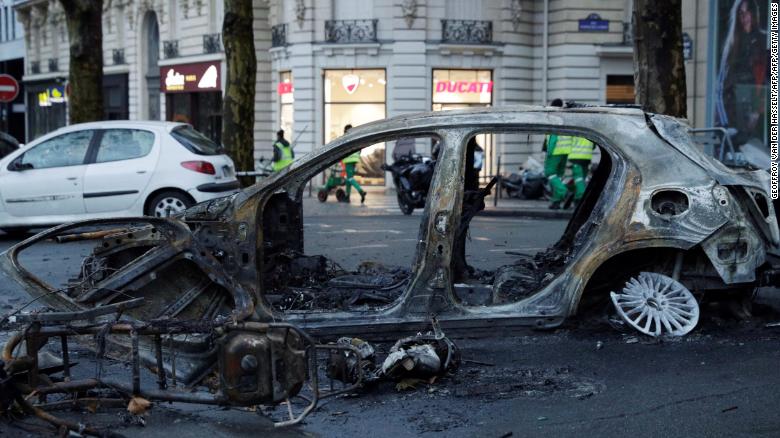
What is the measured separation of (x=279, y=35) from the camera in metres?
31.9

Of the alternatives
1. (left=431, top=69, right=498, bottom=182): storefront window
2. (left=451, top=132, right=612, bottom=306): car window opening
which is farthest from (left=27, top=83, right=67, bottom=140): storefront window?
(left=451, top=132, right=612, bottom=306): car window opening

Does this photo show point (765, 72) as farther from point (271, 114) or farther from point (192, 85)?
point (192, 85)

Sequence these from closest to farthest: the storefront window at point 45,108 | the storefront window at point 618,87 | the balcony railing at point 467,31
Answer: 1. the balcony railing at point 467,31
2. the storefront window at point 618,87
3. the storefront window at point 45,108

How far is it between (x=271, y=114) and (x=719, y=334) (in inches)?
1133

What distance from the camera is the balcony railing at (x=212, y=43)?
3484cm

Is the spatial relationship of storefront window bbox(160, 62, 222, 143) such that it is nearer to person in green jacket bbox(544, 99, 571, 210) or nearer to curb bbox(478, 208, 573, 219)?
curb bbox(478, 208, 573, 219)

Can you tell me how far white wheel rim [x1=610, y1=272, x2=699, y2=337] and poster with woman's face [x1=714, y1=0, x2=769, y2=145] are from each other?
61.0ft

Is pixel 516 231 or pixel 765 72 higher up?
pixel 765 72

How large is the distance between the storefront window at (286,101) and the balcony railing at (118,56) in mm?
12064

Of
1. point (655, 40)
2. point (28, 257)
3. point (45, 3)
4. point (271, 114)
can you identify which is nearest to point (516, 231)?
point (655, 40)

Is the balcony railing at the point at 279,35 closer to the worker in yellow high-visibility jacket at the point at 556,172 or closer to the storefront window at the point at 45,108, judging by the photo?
the worker in yellow high-visibility jacket at the point at 556,172

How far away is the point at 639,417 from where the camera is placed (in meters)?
4.79

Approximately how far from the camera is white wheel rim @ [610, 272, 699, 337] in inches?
242

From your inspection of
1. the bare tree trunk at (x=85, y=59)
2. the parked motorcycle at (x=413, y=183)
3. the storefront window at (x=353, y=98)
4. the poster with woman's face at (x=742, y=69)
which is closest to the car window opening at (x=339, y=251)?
the parked motorcycle at (x=413, y=183)
